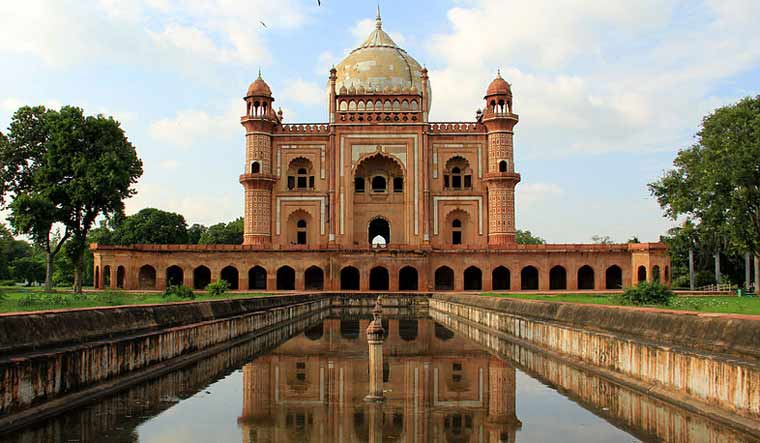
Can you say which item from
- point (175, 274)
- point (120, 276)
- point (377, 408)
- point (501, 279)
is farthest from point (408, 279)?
point (377, 408)

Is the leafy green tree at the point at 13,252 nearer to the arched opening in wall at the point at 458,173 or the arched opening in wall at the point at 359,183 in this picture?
the arched opening in wall at the point at 359,183

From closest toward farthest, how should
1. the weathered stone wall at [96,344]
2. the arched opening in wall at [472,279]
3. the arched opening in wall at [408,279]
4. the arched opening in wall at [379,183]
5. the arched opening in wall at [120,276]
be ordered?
the weathered stone wall at [96,344], the arched opening in wall at [120,276], the arched opening in wall at [472,279], the arched opening in wall at [408,279], the arched opening in wall at [379,183]

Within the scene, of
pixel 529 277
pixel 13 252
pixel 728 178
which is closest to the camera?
pixel 728 178

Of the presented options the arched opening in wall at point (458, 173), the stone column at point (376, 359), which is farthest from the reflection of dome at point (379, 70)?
the stone column at point (376, 359)

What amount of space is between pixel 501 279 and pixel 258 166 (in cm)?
1485

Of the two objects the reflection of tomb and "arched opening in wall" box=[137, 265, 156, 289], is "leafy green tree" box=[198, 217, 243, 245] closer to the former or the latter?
"arched opening in wall" box=[137, 265, 156, 289]

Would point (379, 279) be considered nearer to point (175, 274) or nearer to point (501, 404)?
point (175, 274)

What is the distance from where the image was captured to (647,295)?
14.9 m

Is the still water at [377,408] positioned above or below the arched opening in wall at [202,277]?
below

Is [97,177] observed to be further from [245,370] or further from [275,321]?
[245,370]

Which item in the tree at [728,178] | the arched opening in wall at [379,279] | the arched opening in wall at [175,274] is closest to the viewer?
the tree at [728,178]

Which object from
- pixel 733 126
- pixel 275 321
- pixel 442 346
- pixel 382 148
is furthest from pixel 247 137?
pixel 442 346

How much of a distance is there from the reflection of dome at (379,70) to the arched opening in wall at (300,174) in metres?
6.71

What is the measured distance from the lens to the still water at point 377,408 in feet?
19.0
